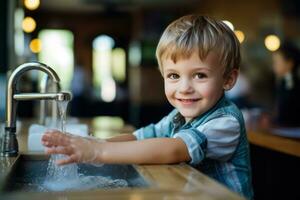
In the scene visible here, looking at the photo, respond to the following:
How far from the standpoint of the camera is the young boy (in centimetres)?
120

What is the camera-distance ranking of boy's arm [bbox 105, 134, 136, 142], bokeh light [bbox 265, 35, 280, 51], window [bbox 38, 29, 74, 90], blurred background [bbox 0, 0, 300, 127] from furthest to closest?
window [bbox 38, 29, 74, 90] → bokeh light [bbox 265, 35, 280, 51] → blurred background [bbox 0, 0, 300, 127] → boy's arm [bbox 105, 134, 136, 142]

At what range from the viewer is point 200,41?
1.23 metres

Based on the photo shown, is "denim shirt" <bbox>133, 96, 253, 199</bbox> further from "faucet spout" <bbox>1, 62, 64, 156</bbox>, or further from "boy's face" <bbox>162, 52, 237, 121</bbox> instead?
"faucet spout" <bbox>1, 62, 64, 156</bbox>

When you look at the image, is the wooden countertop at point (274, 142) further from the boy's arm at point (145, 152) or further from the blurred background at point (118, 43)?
the blurred background at point (118, 43)

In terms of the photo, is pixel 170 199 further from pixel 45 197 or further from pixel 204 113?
pixel 204 113

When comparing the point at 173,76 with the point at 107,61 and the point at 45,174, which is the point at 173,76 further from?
the point at 107,61

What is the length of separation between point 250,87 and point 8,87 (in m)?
5.71

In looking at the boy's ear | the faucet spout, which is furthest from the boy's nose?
the faucet spout

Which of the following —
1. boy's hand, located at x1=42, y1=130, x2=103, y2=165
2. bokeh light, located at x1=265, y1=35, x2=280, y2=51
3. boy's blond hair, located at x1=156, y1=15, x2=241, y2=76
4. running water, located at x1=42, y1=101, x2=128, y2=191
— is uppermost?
bokeh light, located at x1=265, y1=35, x2=280, y2=51

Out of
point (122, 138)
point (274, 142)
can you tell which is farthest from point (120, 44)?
point (122, 138)

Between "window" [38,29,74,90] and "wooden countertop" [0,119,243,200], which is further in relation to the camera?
"window" [38,29,74,90]

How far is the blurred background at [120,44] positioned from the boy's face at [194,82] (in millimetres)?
976

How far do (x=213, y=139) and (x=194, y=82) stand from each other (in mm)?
150

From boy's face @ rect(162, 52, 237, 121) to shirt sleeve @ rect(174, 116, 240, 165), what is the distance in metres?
0.06
